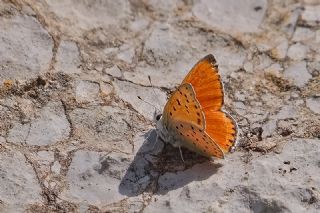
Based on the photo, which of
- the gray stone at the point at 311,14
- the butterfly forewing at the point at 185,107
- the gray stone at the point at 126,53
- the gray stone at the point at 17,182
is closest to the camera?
the gray stone at the point at 17,182

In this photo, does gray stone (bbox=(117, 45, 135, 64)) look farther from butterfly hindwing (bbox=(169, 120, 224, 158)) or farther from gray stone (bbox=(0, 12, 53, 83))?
butterfly hindwing (bbox=(169, 120, 224, 158))

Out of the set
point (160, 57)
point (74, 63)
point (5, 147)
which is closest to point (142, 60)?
point (160, 57)

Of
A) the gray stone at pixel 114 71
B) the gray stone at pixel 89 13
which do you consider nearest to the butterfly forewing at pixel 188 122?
the gray stone at pixel 114 71

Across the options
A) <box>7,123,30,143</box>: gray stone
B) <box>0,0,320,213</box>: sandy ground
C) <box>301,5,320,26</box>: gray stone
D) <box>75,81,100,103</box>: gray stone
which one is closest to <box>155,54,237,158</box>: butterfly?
<box>0,0,320,213</box>: sandy ground

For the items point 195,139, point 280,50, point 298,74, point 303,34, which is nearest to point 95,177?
point 195,139

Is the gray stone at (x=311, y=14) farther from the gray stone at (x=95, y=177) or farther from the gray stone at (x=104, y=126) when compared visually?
the gray stone at (x=95, y=177)

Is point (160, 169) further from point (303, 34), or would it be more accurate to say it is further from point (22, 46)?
point (303, 34)
